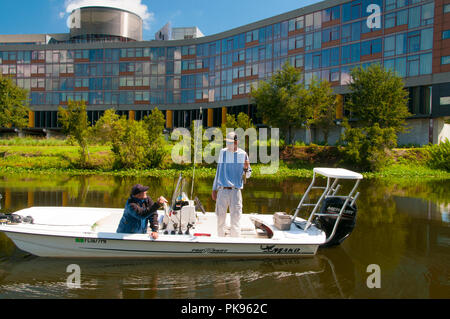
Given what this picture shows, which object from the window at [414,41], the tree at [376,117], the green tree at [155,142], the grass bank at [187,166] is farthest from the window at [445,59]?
the green tree at [155,142]

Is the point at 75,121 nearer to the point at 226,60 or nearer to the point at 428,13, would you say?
the point at 226,60

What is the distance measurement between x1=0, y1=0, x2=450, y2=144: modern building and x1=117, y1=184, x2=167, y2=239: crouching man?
120ft

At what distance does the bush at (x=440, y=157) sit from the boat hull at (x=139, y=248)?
2843 centimetres

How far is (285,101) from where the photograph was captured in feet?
111

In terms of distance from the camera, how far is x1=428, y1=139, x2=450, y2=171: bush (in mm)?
30750

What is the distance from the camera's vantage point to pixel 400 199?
53.8ft

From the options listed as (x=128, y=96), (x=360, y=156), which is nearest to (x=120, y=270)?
(x=360, y=156)

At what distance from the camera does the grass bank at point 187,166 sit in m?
27.4

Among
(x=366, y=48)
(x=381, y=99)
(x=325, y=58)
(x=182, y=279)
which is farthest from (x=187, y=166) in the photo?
(x=366, y=48)

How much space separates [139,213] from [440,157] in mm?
31363

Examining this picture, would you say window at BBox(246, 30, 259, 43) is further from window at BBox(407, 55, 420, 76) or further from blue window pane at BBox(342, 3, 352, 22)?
window at BBox(407, 55, 420, 76)

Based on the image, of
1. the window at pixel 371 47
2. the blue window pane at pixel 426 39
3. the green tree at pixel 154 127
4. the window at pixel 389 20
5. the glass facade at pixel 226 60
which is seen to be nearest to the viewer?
the green tree at pixel 154 127

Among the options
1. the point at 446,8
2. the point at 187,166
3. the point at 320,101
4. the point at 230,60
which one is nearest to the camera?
the point at 187,166

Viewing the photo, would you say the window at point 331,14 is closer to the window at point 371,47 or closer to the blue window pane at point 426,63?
the window at point 371,47
